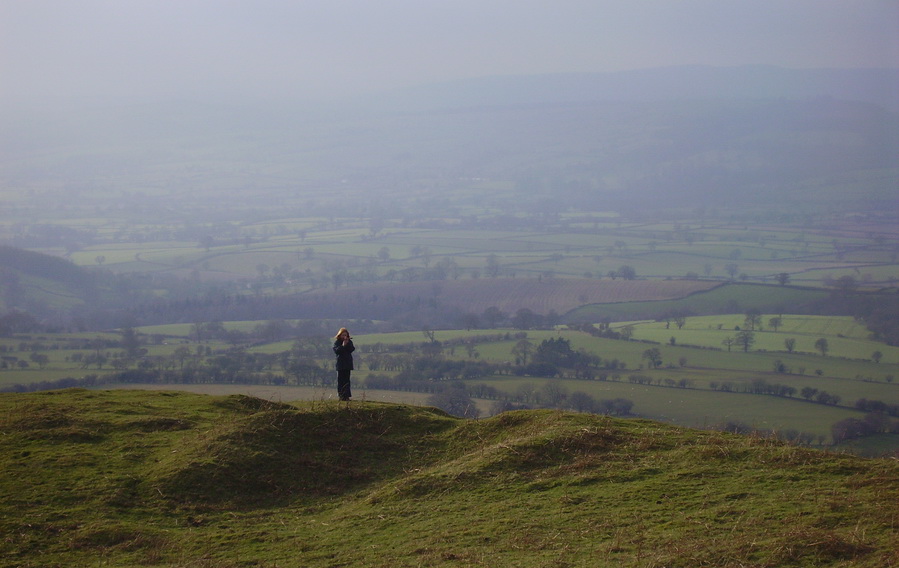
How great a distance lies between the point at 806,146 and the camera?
179125mm

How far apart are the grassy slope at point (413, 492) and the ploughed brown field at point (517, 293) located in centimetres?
4642

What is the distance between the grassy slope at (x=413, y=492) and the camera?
314 inches

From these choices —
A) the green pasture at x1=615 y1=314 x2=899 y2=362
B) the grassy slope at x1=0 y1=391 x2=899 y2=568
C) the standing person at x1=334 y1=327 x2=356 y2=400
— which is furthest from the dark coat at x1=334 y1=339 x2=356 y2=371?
the green pasture at x1=615 y1=314 x2=899 y2=362

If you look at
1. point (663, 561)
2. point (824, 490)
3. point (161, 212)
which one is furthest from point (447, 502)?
point (161, 212)

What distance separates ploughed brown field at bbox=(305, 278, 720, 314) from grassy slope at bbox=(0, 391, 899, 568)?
46.4m

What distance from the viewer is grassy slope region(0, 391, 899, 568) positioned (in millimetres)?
7965

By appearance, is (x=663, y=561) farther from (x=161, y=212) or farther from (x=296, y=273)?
(x=161, y=212)

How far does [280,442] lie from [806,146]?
190744 mm

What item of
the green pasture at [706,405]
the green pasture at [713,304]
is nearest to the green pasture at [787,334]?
the green pasture at [713,304]

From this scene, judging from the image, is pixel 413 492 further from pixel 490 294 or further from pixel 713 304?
pixel 490 294

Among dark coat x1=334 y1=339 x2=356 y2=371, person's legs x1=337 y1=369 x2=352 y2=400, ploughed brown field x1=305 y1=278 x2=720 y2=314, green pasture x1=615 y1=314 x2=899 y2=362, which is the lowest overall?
green pasture x1=615 y1=314 x2=899 y2=362

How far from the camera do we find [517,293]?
62.8 meters

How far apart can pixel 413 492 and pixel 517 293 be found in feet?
174

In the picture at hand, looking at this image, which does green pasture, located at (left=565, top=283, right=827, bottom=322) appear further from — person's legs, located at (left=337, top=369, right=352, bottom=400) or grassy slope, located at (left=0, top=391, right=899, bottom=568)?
grassy slope, located at (left=0, top=391, right=899, bottom=568)
